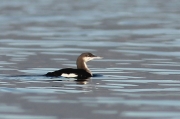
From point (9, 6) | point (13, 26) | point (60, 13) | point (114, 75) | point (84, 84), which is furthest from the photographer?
point (9, 6)

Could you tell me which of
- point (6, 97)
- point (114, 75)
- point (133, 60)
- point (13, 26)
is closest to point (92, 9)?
point (13, 26)

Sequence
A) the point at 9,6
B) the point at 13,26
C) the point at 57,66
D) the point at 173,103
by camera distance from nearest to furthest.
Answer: the point at 173,103, the point at 57,66, the point at 13,26, the point at 9,6

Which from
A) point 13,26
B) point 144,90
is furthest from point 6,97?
point 13,26

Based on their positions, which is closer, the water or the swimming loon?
the water

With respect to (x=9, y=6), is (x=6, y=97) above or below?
below

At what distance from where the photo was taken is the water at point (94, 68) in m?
14.0

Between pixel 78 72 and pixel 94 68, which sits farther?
pixel 94 68

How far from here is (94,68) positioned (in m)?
21.9

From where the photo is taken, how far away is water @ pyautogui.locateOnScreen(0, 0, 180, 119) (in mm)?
13953

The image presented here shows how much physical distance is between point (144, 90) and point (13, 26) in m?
24.1

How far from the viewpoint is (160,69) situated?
20594 millimetres

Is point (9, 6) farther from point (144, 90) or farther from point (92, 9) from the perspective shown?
point (144, 90)

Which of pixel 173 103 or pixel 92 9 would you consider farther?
pixel 92 9

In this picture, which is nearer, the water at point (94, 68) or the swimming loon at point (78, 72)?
the water at point (94, 68)
